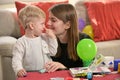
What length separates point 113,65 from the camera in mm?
1907

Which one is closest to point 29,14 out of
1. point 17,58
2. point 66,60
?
point 17,58

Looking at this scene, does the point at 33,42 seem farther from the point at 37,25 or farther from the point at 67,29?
the point at 67,29

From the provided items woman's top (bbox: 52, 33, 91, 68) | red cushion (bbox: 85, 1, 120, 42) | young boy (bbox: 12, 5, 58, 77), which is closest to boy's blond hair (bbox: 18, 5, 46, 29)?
young boy (bbox: 12, 5, 58, 77)

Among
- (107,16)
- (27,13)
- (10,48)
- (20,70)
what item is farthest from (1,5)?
(20,70)

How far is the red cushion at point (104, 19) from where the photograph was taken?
3365 mm

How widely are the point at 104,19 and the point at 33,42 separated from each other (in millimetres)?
1521

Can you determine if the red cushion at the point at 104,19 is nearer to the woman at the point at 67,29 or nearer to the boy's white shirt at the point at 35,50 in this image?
A: the woman at the point at 67,29

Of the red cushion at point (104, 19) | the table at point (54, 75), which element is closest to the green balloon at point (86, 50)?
the table at point (54, 75)

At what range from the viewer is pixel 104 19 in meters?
3.40

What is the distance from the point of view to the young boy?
206cm

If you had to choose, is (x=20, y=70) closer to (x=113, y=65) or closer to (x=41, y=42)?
(x=41, y=42)

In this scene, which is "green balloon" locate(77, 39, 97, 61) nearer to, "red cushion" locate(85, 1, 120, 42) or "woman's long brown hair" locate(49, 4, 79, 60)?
"woman's long brown hair" locate(49, 4, 79, 60)

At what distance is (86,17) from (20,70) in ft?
6.08

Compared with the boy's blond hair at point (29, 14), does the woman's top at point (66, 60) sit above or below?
below
